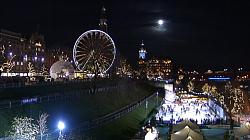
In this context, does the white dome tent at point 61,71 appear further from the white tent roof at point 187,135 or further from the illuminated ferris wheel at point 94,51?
the white tent roof at point 187,135

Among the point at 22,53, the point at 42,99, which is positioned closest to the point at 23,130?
the point at 42,99

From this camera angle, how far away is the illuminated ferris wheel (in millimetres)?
58125

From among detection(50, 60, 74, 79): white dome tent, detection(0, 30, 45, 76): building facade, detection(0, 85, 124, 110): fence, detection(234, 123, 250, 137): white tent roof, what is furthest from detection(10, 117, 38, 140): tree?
detection(0, 30, 45, 76): building facade

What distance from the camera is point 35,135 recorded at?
24016 mm

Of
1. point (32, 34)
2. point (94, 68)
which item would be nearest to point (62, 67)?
point (94, 68)

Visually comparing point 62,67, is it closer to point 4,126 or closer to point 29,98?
point 29,98

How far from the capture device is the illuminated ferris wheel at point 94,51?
191 feet

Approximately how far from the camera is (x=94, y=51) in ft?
192

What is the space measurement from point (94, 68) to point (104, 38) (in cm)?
436

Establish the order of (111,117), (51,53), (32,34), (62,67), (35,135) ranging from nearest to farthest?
(35,135)
(111,117)
(62,67)
(51,53)
(32,34)

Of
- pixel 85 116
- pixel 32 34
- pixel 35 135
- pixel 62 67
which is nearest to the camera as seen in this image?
pixel 35 135

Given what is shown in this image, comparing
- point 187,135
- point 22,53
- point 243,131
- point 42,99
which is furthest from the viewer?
point 22,53

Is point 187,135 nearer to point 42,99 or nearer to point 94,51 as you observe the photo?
point 42,99

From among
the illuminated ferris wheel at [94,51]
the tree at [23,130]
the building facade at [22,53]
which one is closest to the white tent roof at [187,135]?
the tree at [23,130]
